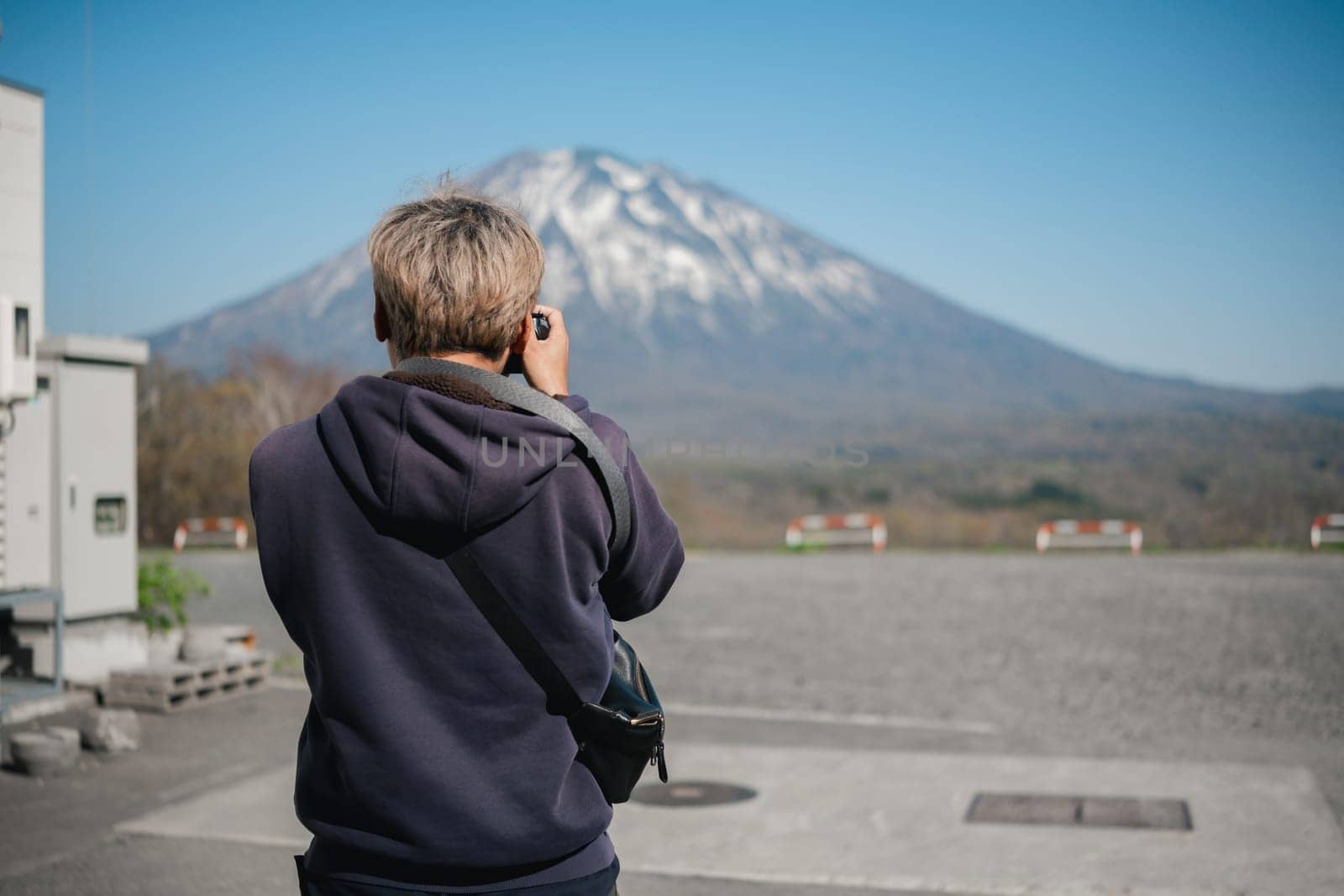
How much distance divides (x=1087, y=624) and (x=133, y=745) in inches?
370

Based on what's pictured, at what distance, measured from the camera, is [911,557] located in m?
22.7

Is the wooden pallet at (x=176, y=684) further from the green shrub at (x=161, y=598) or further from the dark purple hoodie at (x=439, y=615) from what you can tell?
the dark purple hoodie at (x=439, y=615)

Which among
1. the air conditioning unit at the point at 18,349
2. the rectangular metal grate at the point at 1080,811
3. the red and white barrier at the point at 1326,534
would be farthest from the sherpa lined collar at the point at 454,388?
the red and white barrier at the point at 1326,534

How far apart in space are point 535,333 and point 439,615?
44cm

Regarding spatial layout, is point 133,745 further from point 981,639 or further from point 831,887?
point 981,639

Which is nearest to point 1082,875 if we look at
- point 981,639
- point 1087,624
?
point 981,639

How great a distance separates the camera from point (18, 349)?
7.31 meters

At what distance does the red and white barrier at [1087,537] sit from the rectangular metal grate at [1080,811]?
62.4 feet

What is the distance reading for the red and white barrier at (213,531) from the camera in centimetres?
2991


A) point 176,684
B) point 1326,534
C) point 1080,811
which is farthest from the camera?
point 1326,534

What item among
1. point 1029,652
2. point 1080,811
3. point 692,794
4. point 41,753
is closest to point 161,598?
point 41,753

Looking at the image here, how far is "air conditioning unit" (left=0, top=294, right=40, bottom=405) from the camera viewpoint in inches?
261

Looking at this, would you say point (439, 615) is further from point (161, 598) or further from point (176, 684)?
point (161, 598)

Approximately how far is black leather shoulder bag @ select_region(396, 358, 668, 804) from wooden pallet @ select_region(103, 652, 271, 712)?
6.47 meters
